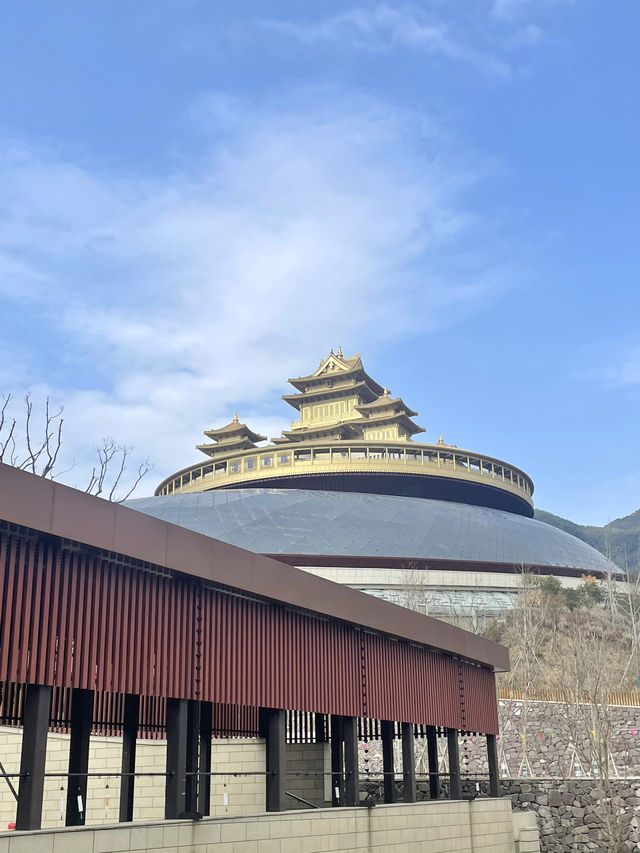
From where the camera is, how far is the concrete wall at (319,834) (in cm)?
1293

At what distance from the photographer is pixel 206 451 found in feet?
353

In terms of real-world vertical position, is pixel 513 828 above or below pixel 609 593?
below

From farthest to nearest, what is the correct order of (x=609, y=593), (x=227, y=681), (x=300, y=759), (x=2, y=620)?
(x=609, y=593) → (x=300, y=759) → (x=227, y=681) → (x=2, y=620)

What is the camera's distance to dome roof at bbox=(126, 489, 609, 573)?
67.7 m

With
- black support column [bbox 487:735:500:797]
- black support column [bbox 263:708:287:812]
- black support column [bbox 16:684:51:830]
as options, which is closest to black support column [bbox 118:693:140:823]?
black support column [bbox 263:708:287:812]

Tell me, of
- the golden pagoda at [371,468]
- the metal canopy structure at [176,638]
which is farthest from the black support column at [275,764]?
the golden pagoda at [371,468]

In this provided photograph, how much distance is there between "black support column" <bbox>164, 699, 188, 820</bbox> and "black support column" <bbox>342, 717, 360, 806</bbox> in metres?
5.28

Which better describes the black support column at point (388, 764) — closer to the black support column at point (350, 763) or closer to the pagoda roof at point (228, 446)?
the black support column at point (350, 763)

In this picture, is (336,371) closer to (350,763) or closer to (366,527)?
(366,527)

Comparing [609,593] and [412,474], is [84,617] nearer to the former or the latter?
[609,593]

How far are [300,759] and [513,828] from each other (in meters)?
6.21

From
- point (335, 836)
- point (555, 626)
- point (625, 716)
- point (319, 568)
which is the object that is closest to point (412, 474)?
point (319, 568)

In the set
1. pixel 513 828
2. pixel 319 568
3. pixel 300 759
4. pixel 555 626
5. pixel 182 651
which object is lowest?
pixel 513 828

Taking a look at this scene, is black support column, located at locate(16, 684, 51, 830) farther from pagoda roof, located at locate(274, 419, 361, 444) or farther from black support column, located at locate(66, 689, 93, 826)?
pagoda roof, located at locate(274, 419, 361, 444)
